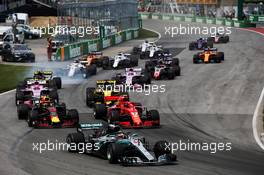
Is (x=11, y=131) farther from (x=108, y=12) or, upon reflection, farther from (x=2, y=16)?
(x=2, y=16)

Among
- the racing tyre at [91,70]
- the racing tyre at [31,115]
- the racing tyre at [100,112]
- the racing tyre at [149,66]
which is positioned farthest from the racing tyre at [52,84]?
the racing tyre at [91,70]

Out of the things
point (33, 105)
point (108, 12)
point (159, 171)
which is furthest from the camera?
point (108, 12)

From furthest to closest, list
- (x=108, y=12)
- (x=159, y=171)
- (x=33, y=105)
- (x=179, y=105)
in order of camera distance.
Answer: (x=108, y=12) → (x=179, y=105) → (x=33, y=105) → (x=159, y=171)

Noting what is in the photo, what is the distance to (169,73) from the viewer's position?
142ft

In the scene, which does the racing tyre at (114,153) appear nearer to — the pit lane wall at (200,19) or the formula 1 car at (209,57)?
the formula 1 car at (209,57)

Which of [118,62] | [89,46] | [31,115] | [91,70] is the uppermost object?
[31,115]

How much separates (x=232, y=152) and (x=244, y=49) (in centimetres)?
3954

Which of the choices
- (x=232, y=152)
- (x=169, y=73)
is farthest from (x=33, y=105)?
(x=169, y=73)

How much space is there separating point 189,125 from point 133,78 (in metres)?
11.5

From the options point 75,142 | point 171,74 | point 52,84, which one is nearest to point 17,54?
point 171,74

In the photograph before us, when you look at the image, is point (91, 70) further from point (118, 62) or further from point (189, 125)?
point (189, 125)

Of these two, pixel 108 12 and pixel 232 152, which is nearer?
pixel 232 152

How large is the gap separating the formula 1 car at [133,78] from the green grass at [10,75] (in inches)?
280

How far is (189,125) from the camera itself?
1156 inches
